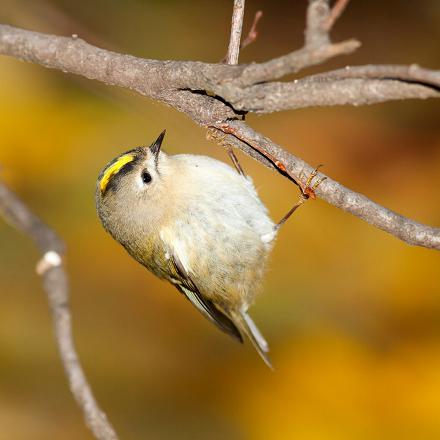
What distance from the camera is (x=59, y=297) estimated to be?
4.60ft

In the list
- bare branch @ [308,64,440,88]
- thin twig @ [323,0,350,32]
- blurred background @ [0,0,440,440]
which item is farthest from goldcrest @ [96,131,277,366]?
blurred background @ [0,0,440,440]

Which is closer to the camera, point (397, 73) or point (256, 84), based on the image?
point (397, 73)

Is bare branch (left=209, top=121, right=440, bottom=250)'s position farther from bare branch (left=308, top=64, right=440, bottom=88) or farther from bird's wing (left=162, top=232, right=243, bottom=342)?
bird's wing (left=162, top=232, right=243, bottom=342)

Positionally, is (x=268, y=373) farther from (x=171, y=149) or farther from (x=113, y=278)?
(x=171, y=149)

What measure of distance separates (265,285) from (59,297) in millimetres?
1509

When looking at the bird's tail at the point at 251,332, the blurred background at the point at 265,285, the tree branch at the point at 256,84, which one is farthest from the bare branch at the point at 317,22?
the blurred background at the point at 265,285

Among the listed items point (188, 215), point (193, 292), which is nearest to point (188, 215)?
point (188, 215)

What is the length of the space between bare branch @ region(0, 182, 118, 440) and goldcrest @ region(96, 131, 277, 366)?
0.66ft

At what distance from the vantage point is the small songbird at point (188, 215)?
5.14 feet

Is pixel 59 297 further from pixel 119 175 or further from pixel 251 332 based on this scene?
pixel 251 332

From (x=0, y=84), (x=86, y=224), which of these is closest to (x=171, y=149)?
(x=86, y=224)

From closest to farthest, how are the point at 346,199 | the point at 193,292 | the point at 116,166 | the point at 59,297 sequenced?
the point at 346,199
the point at 59,297
the point at 116,166
the point at 193,292

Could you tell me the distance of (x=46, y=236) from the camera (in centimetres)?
148

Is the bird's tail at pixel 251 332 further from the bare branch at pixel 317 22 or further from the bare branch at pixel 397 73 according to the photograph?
the bare branch at pixel 317 22
